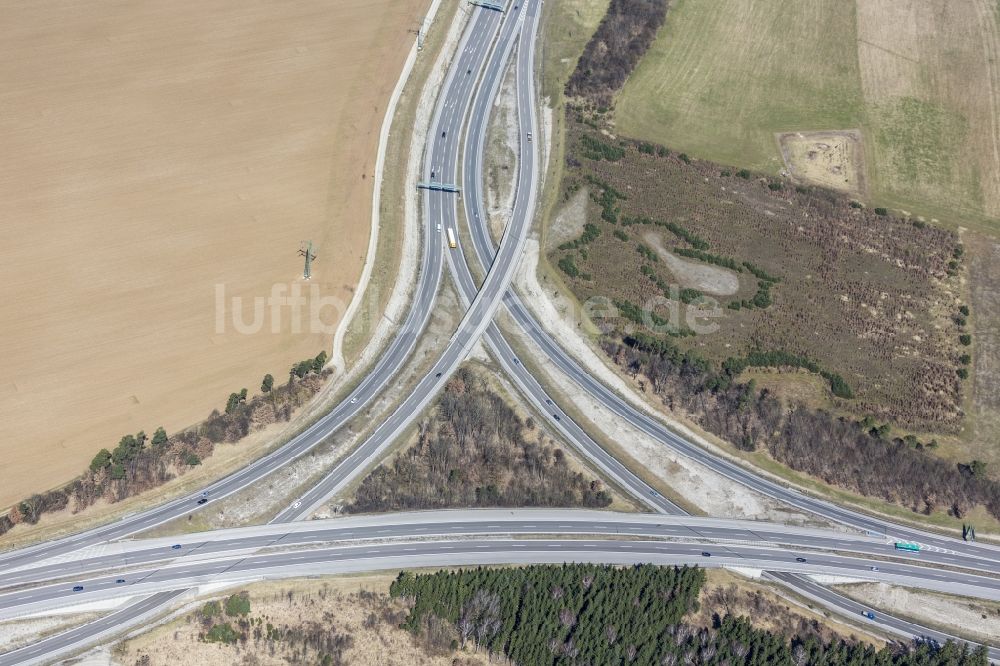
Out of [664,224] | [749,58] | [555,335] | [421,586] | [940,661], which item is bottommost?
[940,661]

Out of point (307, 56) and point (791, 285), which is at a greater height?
point (307, 56)

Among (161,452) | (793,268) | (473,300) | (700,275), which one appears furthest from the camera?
(793,268)

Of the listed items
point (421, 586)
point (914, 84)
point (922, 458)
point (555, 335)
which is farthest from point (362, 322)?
point (914, 84)

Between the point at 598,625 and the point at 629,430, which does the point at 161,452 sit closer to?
the point at 598,625

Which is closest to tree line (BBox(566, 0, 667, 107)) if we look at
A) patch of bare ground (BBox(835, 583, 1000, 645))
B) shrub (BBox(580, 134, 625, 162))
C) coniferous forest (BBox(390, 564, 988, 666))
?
shrub (BBox(580, 134, 625, 162))

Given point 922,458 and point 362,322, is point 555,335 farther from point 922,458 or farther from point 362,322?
point 922,458

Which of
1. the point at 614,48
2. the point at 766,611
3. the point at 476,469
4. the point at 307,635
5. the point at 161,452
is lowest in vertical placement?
the point at 766,611

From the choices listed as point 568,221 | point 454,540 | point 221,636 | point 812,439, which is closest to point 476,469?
point 454,540

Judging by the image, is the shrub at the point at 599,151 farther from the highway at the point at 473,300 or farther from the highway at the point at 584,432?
the highway at the point at 584,432
